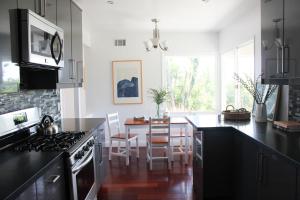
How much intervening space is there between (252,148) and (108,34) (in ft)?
13.8

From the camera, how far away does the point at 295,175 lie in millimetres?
1572

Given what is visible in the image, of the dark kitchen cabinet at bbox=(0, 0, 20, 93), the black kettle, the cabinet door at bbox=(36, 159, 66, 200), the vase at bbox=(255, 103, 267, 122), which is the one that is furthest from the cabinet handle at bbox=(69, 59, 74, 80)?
the vase at bbox=(255, 103, 267, 122)

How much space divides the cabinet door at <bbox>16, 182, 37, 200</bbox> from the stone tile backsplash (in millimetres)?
964

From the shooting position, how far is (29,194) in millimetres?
1372

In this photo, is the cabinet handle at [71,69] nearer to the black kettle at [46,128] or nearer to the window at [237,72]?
the black kettle at [46,128]

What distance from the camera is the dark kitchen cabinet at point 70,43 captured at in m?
2.80

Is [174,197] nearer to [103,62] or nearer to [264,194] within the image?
[264,194]

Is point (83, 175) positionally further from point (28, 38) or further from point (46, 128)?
point (28, 38)

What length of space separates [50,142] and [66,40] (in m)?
1.22

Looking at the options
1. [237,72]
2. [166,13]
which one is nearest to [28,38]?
[166,13]

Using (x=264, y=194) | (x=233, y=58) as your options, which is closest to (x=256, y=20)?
(x=233, y=58)

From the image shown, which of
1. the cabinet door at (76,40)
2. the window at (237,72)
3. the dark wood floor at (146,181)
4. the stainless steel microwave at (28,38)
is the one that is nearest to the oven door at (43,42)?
the stainless steel microwave at (28,38)

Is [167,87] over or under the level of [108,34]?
under

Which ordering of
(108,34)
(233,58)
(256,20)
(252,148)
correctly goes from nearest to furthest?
(252,148) < (256,20) < (233,58) < (108,34)
